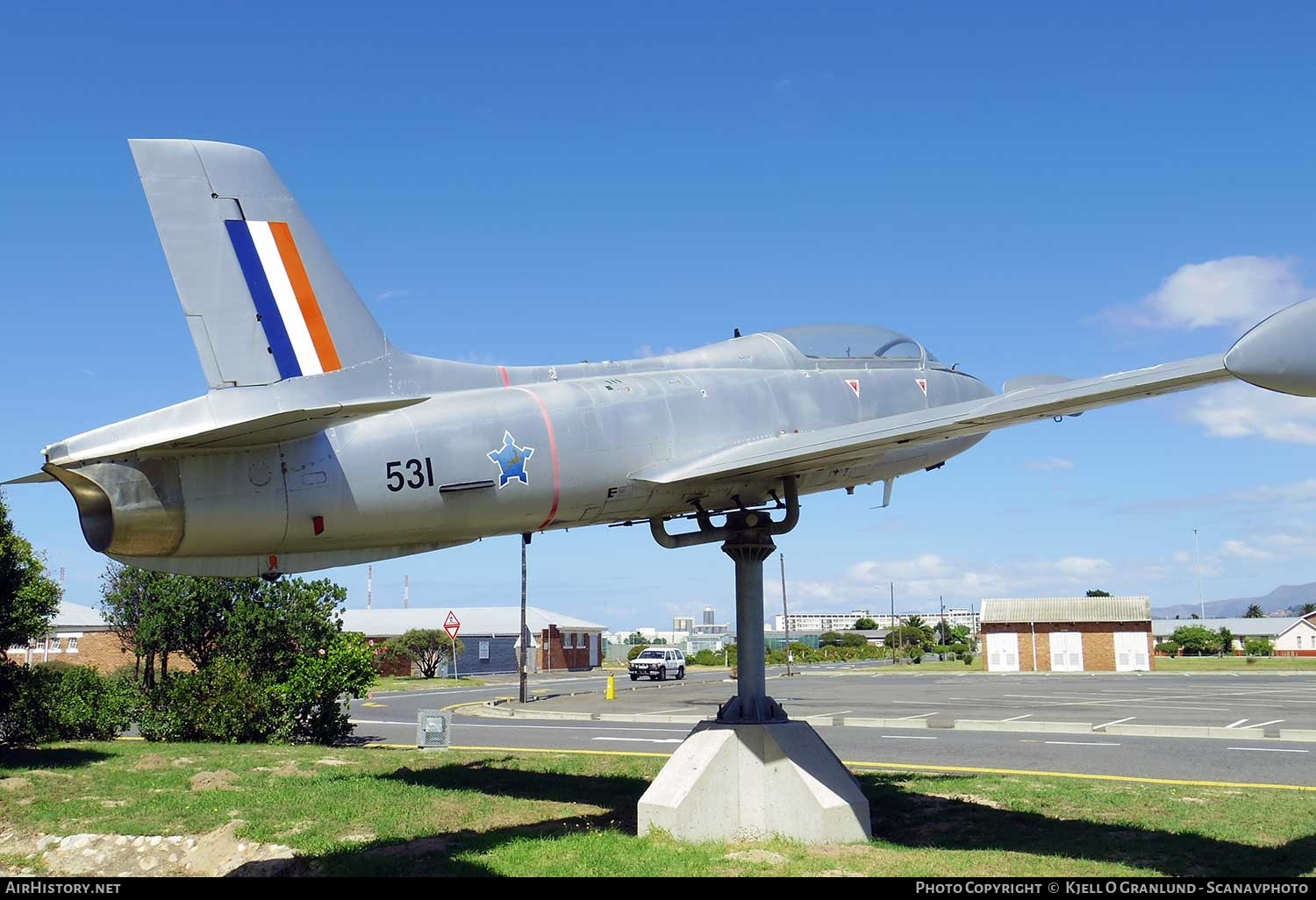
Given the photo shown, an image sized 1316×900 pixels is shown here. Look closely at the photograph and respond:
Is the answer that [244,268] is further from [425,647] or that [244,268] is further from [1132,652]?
[425,647]

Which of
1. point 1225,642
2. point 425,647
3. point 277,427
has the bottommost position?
point 1225,642

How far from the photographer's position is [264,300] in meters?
10.4

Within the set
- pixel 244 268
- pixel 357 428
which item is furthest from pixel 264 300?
pixel 357 428

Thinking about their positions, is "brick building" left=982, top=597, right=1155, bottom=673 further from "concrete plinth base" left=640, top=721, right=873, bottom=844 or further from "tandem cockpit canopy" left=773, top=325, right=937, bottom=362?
"concrete plinth base" left=640, top=721, right=873, bottom=844

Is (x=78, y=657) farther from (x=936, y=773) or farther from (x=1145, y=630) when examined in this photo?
(x=1145, y=630)

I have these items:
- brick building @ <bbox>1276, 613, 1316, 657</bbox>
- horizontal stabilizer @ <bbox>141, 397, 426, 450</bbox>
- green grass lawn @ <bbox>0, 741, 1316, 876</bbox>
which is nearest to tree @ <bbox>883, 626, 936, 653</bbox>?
brick building @ <bbox>1276, 613, 1316, 657</bbox>

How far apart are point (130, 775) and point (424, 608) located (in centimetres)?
7841

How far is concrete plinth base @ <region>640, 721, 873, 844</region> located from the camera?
11.8m

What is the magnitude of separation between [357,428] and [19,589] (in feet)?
47.1

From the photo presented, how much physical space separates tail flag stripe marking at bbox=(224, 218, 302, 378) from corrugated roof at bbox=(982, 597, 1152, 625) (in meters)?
61.8

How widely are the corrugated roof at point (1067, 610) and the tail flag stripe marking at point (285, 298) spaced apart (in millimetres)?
61663

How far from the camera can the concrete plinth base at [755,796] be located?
1184cm
